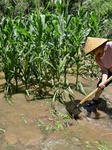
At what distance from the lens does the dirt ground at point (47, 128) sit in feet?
8.73

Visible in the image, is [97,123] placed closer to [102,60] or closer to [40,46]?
[102,60]

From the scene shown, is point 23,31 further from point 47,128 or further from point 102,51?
point 47,128

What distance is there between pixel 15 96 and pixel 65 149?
1.21 m

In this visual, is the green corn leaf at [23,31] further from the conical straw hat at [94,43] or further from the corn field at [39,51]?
the conical straw hat at [94,43]

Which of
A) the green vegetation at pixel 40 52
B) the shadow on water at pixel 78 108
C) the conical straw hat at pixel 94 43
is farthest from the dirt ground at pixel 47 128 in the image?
the conical straw hat at pixel 94 43

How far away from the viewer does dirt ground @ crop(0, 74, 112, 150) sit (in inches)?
105

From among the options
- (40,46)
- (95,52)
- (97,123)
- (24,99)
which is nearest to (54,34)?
(40,46)

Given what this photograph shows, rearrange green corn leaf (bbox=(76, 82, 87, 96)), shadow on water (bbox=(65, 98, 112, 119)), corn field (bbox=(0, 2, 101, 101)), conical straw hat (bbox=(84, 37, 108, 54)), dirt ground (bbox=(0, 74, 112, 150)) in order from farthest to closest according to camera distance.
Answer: green corn leaf (bbox=(76, 82, 87, 96))
corn field (bbox=(0, 2, 101, 101))
shadow on water (bbox=(65, 98, 112, 119))
conical straw hat (bbox=(84, 37, 108, 54))
dirt ground (bbox=(0, 74, 112, 150))

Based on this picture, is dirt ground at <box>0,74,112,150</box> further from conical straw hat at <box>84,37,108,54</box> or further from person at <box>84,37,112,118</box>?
conical straw hat at <box>84,37,108,54</box>

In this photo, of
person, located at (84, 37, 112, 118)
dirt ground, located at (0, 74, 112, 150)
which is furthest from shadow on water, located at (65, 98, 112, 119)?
person, located at (84, 37, 112, 118)

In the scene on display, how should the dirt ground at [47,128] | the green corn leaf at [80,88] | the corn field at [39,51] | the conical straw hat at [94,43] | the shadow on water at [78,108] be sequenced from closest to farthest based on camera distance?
1. the dirt ground at [47,128]
2. the conical straw hat at [94,43]
3. the shadow on water at [78,108]
4. the corn field at [39,51]
5. the green corn leaf at [80,88]

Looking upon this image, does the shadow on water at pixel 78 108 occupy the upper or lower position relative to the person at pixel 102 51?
lower

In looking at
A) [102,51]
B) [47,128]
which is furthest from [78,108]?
[102,51]

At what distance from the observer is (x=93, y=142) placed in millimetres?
2762
